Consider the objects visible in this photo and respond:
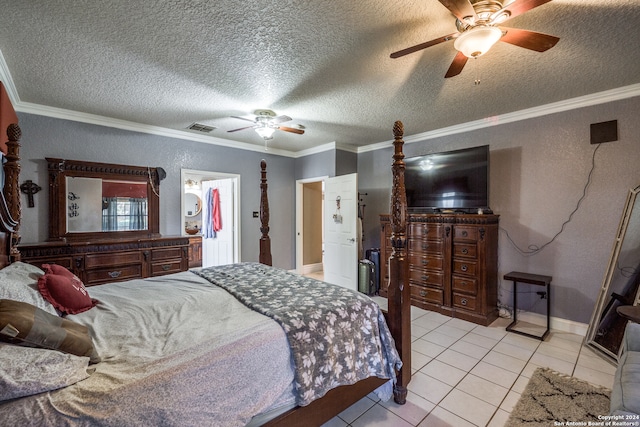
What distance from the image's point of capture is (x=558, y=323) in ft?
10.6

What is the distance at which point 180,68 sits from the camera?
93.7 inches

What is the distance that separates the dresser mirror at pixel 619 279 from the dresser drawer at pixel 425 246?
5.14 ft

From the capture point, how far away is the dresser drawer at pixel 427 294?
3.73 meters

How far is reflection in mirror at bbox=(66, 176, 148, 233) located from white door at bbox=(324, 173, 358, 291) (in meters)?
2.80

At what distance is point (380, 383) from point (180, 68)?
9.53 ft

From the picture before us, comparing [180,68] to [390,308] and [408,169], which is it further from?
[408,169]

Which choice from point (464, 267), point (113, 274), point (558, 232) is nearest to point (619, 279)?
point (558, 232)

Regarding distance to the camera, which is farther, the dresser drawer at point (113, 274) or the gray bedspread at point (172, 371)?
the dresser drawer at point (113, 274)

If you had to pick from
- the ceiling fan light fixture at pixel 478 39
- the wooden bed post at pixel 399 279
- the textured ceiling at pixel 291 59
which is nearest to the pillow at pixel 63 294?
the textured ceiling at pixel 291 59

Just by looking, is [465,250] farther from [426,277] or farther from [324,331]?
[324,331]

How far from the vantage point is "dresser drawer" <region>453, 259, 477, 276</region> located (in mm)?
3404

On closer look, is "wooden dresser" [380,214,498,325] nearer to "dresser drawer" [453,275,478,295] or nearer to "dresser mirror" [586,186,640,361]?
"dresser drawer" [453,275,478,295]

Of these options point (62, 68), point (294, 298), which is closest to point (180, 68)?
point (62, 68)

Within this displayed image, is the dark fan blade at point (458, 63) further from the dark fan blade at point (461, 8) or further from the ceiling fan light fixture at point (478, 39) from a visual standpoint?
the dark fan blade at point (461, 8)
